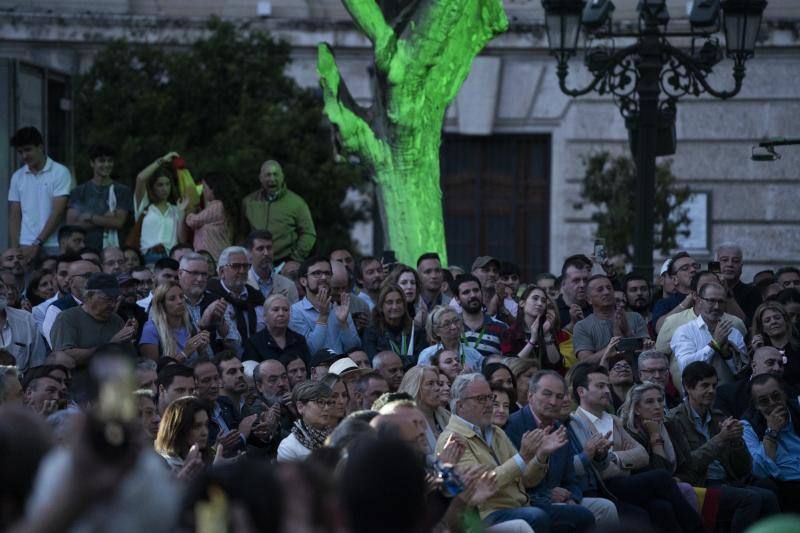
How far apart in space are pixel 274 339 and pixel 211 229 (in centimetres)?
316

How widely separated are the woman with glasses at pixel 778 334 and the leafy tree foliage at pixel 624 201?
9.58 m

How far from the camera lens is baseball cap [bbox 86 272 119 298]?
1138 cm

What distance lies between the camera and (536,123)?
84.1 feet

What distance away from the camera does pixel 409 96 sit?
16672 millimetres

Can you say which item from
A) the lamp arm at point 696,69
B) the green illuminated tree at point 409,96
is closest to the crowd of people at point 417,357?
the green illuminated tree at point 409,96

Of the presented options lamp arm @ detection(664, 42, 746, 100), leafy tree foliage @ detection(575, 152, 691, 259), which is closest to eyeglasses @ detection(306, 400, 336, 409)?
lamp arm @ detection(664, 42, 746, 100)

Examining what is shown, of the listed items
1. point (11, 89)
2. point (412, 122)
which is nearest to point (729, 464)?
point (412, 122)

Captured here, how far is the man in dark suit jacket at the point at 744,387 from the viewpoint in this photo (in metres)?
12.4

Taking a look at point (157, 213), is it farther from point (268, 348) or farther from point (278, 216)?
point (268, 348)

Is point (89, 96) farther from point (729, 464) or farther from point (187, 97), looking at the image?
point (729, 464)

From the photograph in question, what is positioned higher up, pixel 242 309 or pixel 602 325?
pixel 242 309

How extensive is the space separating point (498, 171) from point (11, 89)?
10834mm

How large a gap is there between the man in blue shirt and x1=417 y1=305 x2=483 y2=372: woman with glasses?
6.25 ft

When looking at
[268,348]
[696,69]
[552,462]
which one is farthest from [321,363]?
[696,69]
